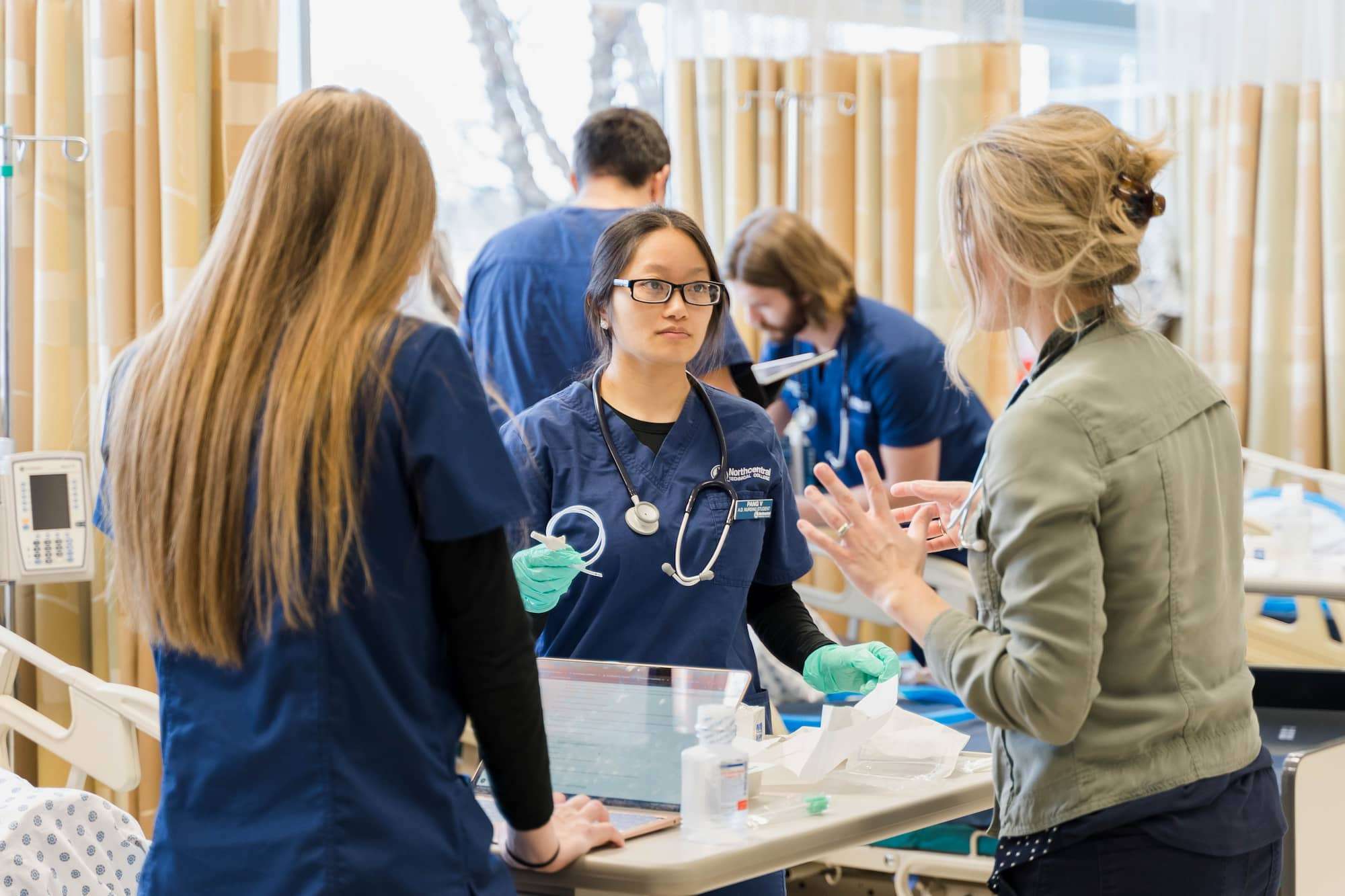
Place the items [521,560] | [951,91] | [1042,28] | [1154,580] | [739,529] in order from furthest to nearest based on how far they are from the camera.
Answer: [1042,28], [951,91], [739,529], [521,560], [1154,580]

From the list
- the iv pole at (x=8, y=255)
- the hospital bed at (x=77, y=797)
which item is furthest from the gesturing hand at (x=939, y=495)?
the iv pole at (x=8, y=255)

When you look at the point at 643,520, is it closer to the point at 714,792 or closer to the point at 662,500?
the point at 662,500

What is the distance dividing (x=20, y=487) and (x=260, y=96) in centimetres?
94

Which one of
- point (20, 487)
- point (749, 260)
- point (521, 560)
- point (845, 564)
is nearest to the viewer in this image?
point (845, 564)

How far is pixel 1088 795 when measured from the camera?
1.22m

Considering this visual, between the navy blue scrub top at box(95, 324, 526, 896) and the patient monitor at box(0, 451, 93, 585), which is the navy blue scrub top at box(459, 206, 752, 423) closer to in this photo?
the patient monitor at box(0, 451, 93, 585)

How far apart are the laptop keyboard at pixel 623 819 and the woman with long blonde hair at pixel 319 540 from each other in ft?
0.81

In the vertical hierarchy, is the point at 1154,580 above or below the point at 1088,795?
above

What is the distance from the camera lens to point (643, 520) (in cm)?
169

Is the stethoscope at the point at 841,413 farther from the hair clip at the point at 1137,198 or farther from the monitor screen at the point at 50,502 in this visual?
the hair clip at the point at 1137,198

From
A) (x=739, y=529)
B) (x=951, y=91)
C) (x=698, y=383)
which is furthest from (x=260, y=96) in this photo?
(x=951, y=91)

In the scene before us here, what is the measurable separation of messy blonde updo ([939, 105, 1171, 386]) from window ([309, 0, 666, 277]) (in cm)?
253

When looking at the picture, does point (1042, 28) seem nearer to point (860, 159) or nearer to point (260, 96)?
point (860, 159)

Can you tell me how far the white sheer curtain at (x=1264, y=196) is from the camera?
13.8 ft
